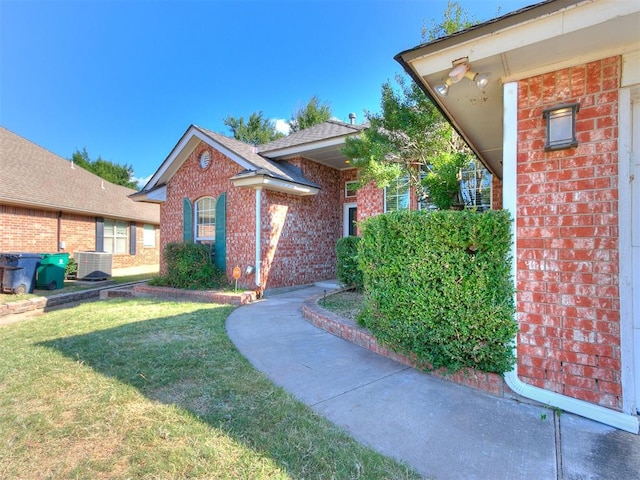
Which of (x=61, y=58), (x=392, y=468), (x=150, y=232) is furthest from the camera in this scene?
(x=150, y=232)

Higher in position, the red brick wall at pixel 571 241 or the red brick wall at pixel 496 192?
the red brick wall at pixel 496 192

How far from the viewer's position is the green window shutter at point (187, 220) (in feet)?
35.5

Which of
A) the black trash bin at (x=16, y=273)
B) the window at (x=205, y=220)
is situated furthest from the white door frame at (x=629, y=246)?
the black trash bin at (x=16, y=273)

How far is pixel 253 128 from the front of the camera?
34062mm

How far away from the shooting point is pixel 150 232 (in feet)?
66.6

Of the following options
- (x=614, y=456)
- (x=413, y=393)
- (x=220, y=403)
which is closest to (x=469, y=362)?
(x=413, y=393)

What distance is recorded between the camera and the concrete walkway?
6.91ft

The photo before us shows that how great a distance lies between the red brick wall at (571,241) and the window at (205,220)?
29.9 feet

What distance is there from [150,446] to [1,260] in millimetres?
11054

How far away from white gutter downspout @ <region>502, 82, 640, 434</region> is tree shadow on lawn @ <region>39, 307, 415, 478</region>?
1715mm

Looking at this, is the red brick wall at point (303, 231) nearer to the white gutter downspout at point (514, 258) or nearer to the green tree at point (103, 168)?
the white gutter downspout at point (514, 258)

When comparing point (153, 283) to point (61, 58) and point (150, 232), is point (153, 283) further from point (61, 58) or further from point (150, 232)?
point (61, 58)

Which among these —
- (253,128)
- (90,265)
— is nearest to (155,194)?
(90,265)

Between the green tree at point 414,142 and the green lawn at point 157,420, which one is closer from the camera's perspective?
the green lawn at point 157,420
